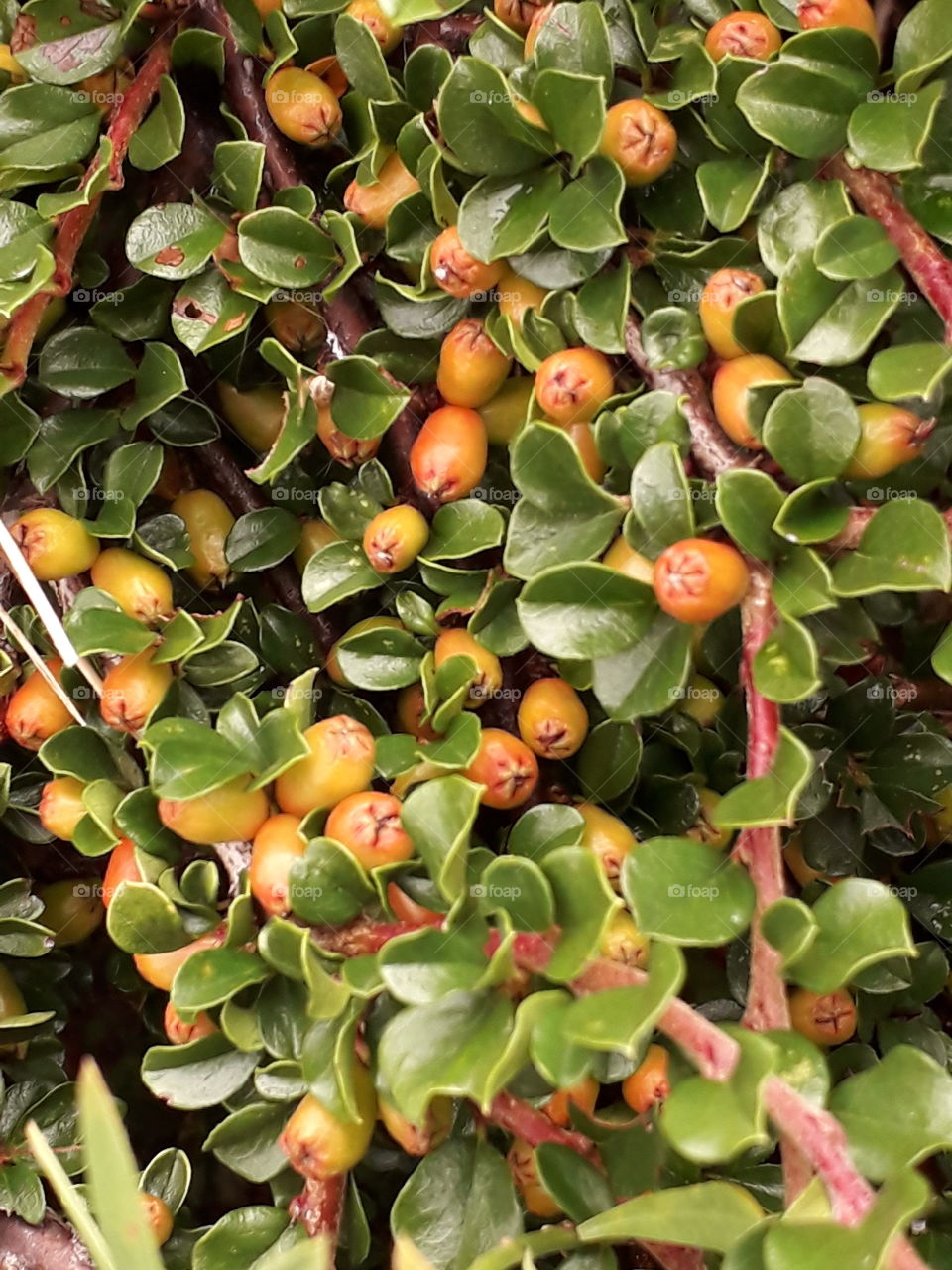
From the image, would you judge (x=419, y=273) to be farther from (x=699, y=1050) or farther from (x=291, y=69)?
(x=699, y=1050)

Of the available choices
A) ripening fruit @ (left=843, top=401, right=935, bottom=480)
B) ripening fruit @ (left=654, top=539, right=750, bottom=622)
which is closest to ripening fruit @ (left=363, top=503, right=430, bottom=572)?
ripening fruit @ (left=654, top=539, right=750, bottom=622)

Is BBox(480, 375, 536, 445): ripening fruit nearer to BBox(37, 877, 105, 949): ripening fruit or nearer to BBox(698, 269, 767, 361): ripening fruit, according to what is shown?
BBox(698, 269, 767, 361): ripening fruit

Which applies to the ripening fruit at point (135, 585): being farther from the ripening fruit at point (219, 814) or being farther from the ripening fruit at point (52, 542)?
the ripening fruit at point (219, 814)

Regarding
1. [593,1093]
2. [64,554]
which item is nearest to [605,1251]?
[593,1093]

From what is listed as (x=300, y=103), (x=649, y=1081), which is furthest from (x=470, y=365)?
(x=649, y=1081)

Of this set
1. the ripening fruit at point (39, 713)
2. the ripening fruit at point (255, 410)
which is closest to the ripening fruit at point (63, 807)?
the ripening fruit at point (39, 713)

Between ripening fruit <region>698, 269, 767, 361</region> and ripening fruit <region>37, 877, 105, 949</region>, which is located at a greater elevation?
ripening fruit <region>698, 269, 767, 361</region>
